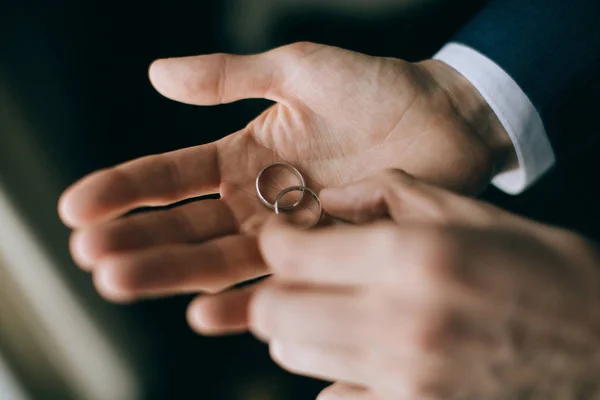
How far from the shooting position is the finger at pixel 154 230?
3.10 feet

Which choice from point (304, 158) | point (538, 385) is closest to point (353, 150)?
point (304, 158)

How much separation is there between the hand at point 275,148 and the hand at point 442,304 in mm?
202

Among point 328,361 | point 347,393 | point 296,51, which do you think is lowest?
point 347,393

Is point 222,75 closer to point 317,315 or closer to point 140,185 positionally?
point 140,185

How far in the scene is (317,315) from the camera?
81cm

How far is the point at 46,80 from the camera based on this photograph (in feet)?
4.36

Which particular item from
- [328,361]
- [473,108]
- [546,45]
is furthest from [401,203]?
[546,45]

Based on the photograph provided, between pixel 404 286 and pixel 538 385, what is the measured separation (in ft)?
1.14

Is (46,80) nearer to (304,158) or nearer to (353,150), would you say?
(304,158)

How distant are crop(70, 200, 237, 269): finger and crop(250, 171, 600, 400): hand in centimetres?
23

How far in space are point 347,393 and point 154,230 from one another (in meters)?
0.50

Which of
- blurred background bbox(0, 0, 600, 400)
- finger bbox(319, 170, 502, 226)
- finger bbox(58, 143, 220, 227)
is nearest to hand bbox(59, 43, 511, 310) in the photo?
finger bbox(58, 143, 220, 227)

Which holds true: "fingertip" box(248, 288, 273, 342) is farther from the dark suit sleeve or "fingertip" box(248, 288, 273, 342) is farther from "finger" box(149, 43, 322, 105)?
the dark suit sleeve

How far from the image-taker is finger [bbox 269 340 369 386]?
85 cm
